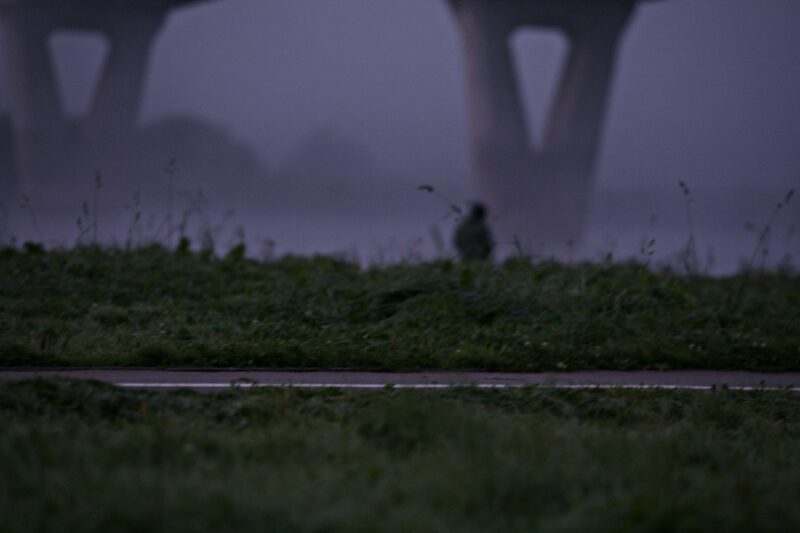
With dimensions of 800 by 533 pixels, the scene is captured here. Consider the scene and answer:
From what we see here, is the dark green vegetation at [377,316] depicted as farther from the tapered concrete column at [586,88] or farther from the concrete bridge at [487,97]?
the tapered concrete column at [586,88]

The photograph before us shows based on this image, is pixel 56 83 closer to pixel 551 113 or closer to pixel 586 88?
pixel 551 113

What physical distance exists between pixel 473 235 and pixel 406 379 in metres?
6.77

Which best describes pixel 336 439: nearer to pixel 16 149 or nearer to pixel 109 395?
pixel 109 395

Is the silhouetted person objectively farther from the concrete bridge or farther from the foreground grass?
the foreground grass

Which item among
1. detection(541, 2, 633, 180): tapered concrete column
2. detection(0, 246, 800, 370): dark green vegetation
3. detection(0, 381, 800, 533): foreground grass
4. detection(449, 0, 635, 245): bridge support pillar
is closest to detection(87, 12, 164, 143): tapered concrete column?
detection(449, 0, 635, 245): bridge support pillar

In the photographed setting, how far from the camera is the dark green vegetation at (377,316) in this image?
26.7 ft

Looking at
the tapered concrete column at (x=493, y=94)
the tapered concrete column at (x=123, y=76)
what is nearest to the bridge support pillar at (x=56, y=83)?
the tapered concrete column at (x=123, y=76)

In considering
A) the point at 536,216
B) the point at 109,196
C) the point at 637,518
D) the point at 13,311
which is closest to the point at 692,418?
the point at 637,518

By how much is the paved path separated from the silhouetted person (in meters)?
5.80

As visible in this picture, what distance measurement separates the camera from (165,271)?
11047 millimetres

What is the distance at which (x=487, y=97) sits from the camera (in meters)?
20.8

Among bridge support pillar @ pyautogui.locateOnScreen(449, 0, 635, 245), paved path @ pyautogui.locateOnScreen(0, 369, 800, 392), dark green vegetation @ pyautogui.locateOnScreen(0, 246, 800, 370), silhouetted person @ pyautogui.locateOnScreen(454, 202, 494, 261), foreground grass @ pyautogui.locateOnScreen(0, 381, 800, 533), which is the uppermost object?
bridge support pillar @ pyautogui.locateOnScreen(449, 0, 635, 245)

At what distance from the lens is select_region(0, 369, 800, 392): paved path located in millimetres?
7125

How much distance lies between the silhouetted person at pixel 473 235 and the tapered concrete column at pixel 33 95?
13409 mm
